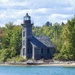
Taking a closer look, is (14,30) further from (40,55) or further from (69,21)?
(69,21)

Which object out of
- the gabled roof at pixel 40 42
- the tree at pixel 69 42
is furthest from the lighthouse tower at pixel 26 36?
the tree at pixel 69 42

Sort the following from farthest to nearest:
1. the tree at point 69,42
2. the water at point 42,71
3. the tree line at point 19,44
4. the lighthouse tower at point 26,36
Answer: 1. the lighthouse tower at point 26,36
2. the tree line at point 19,44
3. the tree at point 69,42
4. the water at point 42,71

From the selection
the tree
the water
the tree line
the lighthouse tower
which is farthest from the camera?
the lighthouse tower

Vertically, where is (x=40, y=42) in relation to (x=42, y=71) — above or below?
above

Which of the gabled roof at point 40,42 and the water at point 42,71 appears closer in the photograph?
the water at point 42,71

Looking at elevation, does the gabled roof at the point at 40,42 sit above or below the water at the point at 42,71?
above

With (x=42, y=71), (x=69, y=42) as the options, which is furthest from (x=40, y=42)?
(x=42, y=71)

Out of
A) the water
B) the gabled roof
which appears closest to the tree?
the gabled roof

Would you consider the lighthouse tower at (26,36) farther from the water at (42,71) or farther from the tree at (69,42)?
the water at (42,71)

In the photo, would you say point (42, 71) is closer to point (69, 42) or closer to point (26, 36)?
point (69, 42)

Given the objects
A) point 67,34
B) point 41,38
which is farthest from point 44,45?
point 67,34

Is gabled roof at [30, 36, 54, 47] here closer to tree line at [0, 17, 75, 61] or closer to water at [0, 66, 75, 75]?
tree line at [0, 17, 75, 61]

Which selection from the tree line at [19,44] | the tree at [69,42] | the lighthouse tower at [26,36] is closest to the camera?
the tree at [69,42]

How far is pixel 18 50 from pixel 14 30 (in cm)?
682
